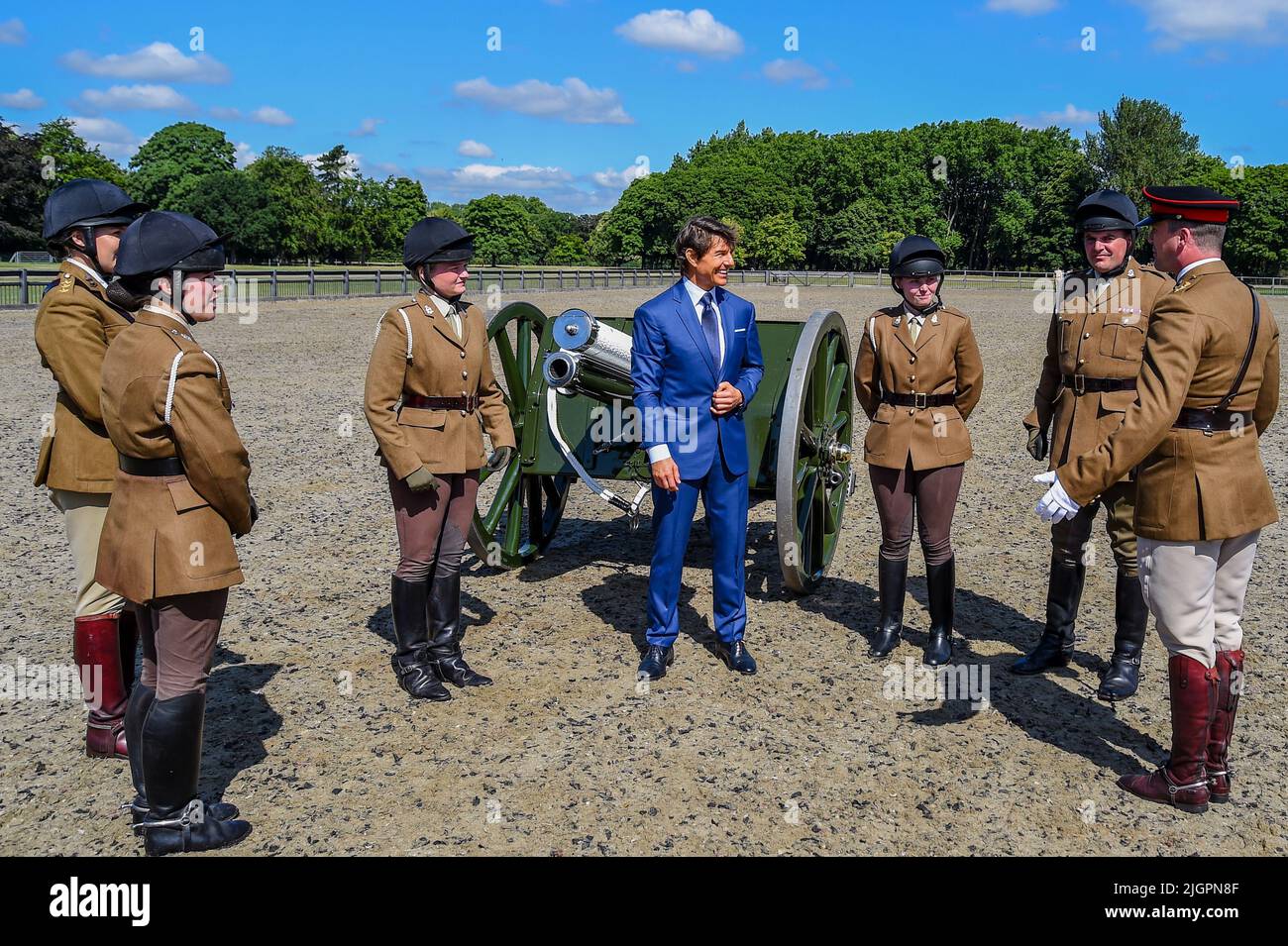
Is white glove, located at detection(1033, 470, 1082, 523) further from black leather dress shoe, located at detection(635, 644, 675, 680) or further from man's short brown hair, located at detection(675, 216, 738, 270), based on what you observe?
black leather dress shoe, located at detection(635, 644, 675, 680)

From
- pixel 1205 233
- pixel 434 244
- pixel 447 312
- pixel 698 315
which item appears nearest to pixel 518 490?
pixel 447 312

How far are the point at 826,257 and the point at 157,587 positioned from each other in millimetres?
73409

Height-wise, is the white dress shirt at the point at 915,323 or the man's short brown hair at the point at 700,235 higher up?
the man's short brown hair at the point at 700,235

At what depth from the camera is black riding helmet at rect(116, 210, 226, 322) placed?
285 cm

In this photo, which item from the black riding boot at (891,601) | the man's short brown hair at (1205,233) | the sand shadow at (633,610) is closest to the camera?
the man's short brown hair at (1205,233)

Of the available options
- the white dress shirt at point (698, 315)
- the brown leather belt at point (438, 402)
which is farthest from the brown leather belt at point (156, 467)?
the white dress shirt at point (698, 315)

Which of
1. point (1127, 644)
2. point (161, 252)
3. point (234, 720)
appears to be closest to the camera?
point (161, 252)

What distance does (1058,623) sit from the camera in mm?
4566

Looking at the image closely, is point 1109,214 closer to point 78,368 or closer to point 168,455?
point 168,455

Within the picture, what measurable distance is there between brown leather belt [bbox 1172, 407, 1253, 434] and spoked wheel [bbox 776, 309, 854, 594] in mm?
1789

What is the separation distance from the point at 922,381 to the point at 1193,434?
58.1 inches

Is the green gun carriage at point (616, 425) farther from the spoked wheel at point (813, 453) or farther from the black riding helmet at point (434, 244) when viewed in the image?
the black riding helmet at point (434, 244)

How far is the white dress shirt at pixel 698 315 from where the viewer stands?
4.30 m

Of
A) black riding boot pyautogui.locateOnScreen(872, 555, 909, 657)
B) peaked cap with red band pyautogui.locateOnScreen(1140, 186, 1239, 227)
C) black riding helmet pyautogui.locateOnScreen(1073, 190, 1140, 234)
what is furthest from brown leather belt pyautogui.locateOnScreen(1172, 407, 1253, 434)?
black riding boot pyautogui.locateOnScreen(872, 555, 909, 657)
